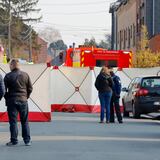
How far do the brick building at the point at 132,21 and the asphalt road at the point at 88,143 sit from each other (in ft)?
92.9

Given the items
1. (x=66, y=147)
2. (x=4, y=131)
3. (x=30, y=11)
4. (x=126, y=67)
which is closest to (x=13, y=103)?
(x=66, y=147)

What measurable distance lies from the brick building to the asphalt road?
28.3 metres

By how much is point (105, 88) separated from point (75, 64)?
13.2 m

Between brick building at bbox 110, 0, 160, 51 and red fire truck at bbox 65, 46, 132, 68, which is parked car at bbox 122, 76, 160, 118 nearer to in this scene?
red fire truck at bbox 65, 46, 132, 68

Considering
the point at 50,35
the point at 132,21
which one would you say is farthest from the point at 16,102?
the point at 50,35

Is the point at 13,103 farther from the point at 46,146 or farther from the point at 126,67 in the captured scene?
the point at 126,67

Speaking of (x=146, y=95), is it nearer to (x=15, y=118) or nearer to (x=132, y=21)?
(x=15, y=118)

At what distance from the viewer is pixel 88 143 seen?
16.3m

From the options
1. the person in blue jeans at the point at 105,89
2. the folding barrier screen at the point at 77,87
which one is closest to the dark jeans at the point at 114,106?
the person in blue jeans at the point at 105,89

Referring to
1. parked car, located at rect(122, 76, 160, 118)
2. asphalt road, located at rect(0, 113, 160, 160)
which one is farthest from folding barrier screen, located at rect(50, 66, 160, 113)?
asphalt road, located at rect(0, 113, 160, 160)

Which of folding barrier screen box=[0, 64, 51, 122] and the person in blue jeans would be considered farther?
folding barrier screen box=[0, 64, 51, 122]

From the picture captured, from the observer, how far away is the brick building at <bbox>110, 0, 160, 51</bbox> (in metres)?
55.8

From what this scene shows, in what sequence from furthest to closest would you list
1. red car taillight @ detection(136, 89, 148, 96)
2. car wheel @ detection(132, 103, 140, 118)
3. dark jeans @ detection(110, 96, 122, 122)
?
1. car wheel @ detection(132, 103, 140, 118)
2. red car taillight @ detection(136, 89, 148, 96)
3. dark jeans @ detection(110, 96, 122, 122)

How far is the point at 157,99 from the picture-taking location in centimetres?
2575
